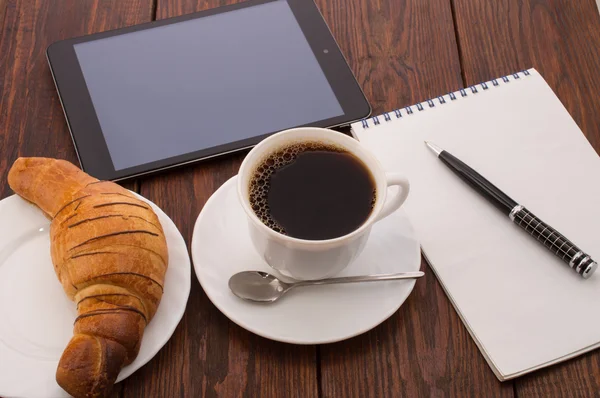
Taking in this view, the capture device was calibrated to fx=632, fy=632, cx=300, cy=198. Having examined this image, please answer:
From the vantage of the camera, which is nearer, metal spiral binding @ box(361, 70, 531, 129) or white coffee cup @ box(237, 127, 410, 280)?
white coffee cup @ box(237, 127, 410, 280)

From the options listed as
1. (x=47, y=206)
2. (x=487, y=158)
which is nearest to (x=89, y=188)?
(x=47, y=206)

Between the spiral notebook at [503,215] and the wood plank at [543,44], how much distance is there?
0.04 m

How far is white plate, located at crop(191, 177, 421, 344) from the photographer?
0.77m

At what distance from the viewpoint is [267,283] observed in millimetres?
803

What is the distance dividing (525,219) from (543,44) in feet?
1.35

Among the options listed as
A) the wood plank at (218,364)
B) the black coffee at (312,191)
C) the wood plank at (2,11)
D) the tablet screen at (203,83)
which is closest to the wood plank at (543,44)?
the tablet screen at (203,83)

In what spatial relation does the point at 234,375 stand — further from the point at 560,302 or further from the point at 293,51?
the point at 293,51

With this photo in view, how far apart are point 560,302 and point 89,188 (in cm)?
62

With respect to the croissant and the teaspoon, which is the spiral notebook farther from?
the croissant

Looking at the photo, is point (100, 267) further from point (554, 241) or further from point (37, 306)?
point (554, 241)

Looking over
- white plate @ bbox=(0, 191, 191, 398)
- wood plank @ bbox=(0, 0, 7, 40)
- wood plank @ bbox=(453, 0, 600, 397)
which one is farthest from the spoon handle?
wood plank @ bbox=(0, 0, 7, 40)

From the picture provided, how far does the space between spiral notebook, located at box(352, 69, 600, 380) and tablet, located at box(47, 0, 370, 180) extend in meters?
0.12

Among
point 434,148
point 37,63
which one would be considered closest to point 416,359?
point 434,148

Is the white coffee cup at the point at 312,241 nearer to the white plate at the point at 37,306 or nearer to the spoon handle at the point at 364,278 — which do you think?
the spoon handle at the point at 364,278
